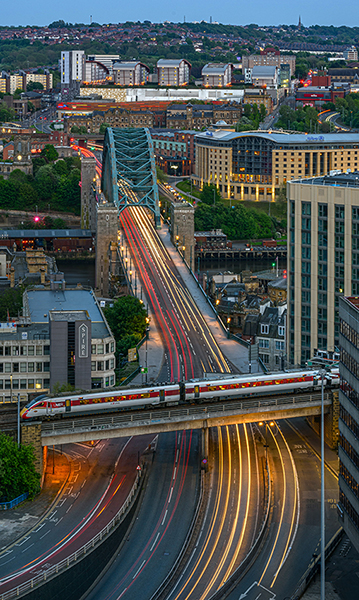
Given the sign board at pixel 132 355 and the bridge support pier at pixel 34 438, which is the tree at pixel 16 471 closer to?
the bridge support pier at pixel 34 438

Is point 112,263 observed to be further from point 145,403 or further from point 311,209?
point 145,403

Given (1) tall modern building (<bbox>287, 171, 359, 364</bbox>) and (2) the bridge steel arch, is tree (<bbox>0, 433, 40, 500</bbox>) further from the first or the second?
(2) the bridge steel arch

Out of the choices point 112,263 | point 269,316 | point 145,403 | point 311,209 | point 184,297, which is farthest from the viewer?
point 112,263

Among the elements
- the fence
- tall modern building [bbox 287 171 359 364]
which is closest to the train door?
the fence

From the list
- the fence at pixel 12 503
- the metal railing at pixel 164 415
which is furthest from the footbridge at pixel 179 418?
the fence at pixel 12 503

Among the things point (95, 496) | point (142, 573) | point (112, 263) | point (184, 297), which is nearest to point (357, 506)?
point (142, 573)

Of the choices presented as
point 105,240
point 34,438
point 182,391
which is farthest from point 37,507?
point 105,240
